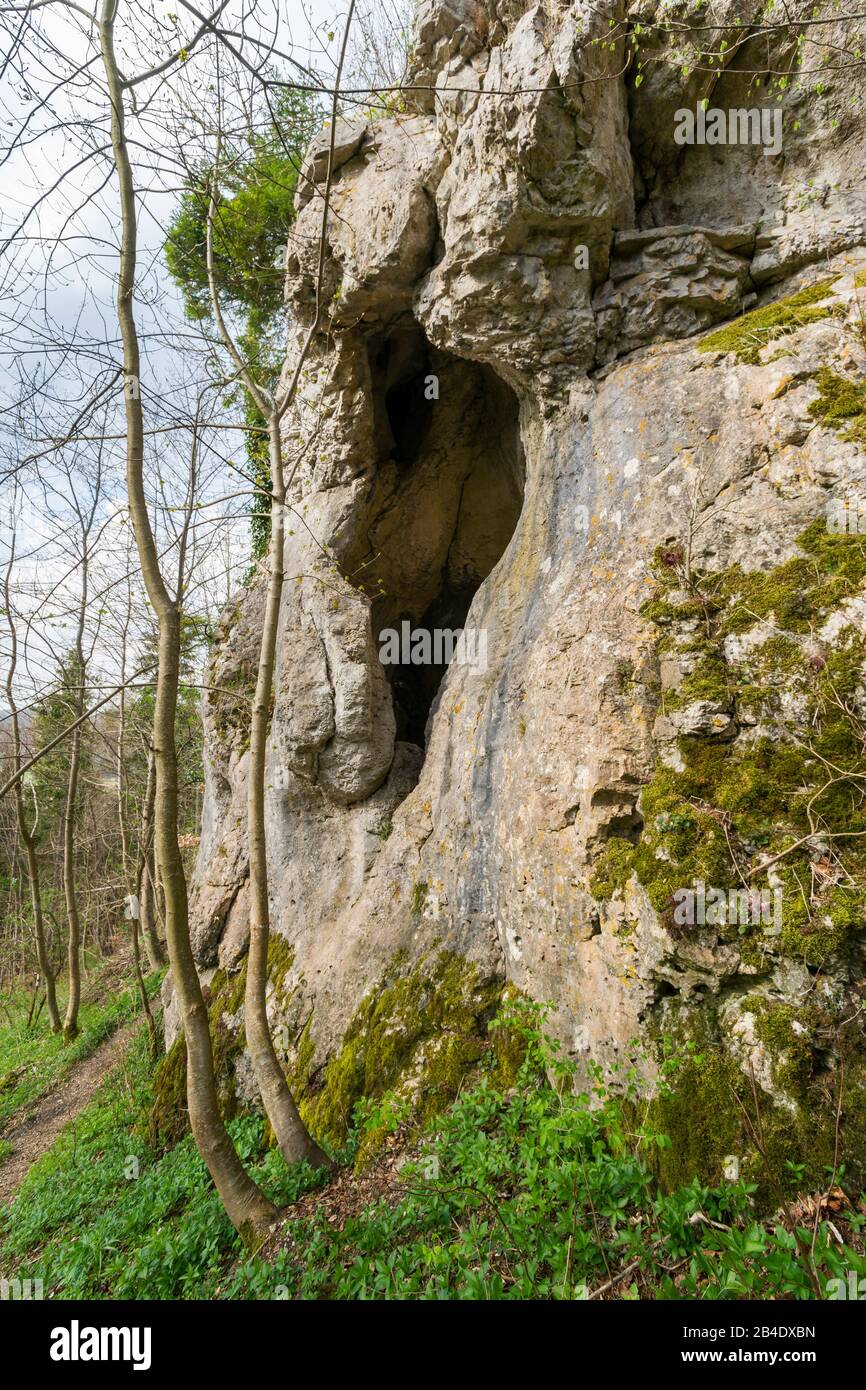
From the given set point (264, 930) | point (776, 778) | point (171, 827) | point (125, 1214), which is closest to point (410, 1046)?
point (264, 930)

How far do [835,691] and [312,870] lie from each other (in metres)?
5.54

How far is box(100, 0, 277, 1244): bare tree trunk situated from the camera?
3.78 metres

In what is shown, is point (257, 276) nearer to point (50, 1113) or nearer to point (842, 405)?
point (842, 405)

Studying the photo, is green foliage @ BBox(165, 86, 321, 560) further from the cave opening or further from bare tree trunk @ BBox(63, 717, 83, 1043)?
bare tree trunk @ BBox(63, 717, 83, 1043)

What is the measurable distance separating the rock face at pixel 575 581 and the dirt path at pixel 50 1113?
420 centimetres

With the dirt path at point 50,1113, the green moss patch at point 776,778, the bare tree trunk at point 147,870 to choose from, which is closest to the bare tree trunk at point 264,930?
the green moss patch at point 776,778

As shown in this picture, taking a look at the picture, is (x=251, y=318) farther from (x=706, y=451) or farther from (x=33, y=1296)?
(x=33, y=1296)

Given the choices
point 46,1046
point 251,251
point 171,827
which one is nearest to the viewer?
point 171,827

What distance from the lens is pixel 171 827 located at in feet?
12.8

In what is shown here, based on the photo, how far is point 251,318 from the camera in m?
10.5

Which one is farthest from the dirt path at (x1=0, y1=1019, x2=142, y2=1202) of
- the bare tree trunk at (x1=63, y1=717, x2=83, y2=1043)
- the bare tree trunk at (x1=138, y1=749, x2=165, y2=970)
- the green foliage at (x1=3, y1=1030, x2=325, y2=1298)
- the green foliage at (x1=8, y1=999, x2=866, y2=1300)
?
the green foliage at (x1=8, y1=999, x2=866, y2=1300)

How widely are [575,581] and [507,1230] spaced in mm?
3948
